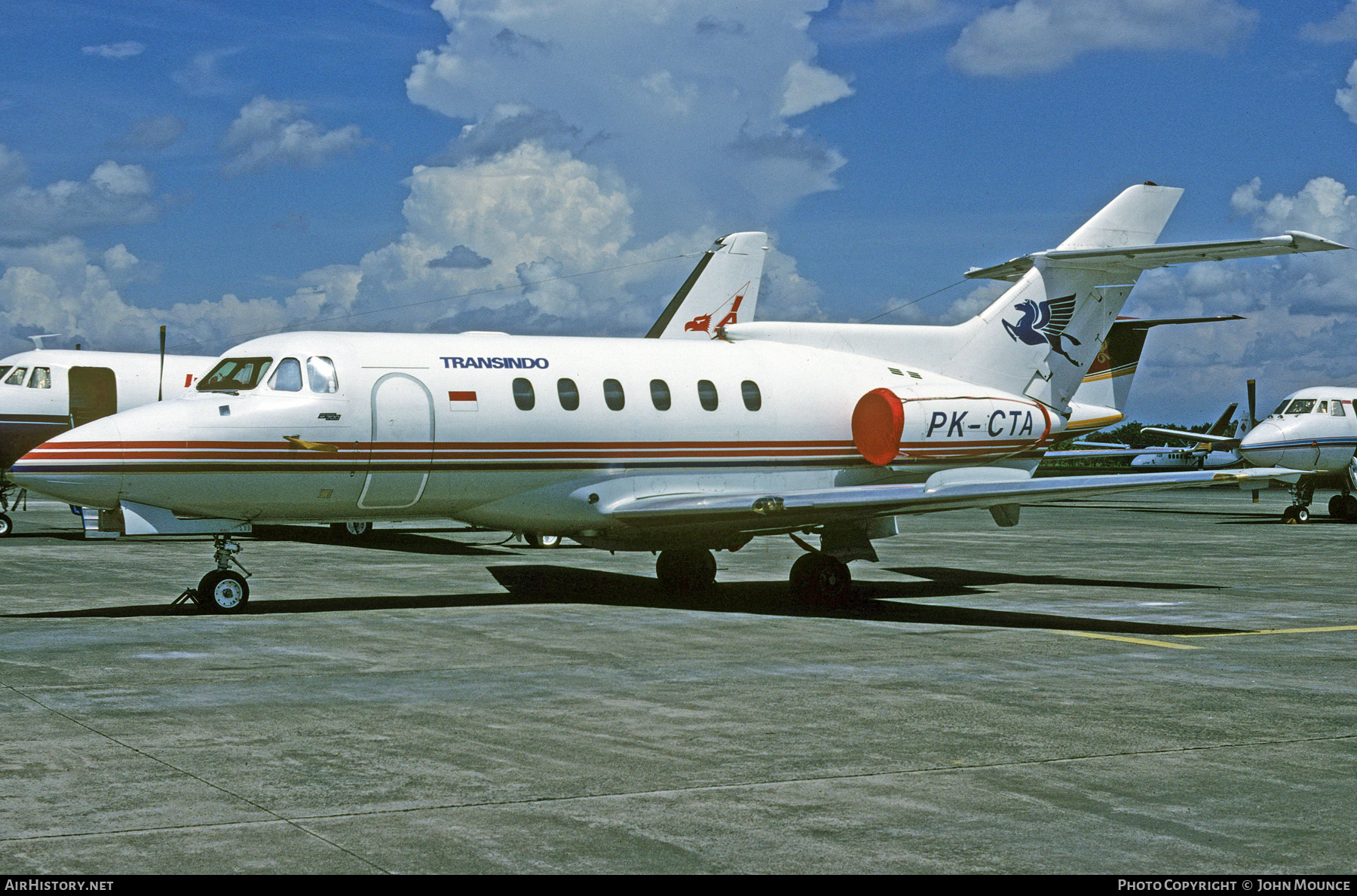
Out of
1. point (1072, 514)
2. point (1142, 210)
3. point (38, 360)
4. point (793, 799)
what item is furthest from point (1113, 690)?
point (1072, 514)

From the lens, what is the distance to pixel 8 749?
7.68 metres

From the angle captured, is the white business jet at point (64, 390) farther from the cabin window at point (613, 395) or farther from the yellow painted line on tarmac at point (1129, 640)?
the yellow painted line on tarmac at point (1129, 640)

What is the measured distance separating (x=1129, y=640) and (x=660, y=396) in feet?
20.0

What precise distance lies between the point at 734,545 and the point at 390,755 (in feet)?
30.1

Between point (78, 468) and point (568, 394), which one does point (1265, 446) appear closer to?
point (568, 394)

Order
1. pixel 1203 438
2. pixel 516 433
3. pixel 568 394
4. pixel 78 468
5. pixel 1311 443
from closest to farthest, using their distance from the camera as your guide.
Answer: pixel 78 468 < pixel 516 433 < pixel 568 394 < pixel 1311 443 < pixel 1203 438

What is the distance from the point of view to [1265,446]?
34000 mm

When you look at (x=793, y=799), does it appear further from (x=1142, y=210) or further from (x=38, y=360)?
(x=38, y=360)

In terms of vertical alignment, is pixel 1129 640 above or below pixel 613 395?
below

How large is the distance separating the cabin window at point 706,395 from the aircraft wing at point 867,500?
130 cm

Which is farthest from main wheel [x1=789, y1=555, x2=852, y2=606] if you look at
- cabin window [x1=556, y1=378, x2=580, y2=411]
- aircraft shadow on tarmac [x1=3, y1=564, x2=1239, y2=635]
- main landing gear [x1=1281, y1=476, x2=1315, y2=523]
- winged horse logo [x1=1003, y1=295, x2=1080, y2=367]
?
main landing gear [x1=1281, y1=476, x2=1315, y2=523]

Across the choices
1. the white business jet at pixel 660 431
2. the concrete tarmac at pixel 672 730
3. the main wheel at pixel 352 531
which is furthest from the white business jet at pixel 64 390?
the white business jet at pixel 660 431

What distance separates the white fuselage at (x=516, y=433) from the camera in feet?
45.3

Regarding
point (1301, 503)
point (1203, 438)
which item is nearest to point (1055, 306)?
point (1301, 503)
